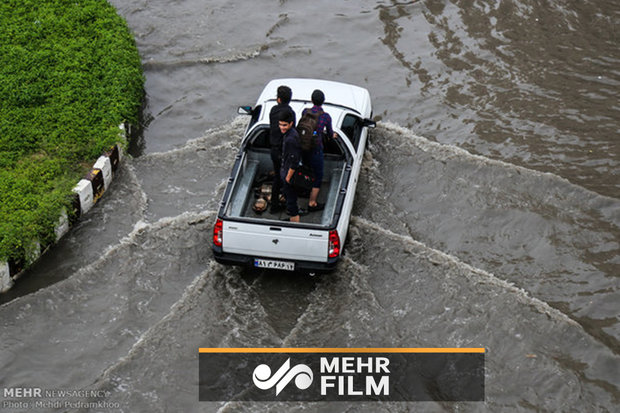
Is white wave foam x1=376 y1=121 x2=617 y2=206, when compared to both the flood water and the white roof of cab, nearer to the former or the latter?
the flood water

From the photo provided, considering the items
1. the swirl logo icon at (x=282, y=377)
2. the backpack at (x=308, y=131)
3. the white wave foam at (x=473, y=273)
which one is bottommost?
the swirl logo icon at (x=282, y=377)

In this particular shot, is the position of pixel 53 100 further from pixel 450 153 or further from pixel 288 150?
pixel 450 153

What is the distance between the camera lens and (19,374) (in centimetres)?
851

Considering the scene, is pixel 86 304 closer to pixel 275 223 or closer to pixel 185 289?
pixel 185 289

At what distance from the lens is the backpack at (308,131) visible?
380 inches

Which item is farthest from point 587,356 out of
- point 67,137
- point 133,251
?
point 67,137

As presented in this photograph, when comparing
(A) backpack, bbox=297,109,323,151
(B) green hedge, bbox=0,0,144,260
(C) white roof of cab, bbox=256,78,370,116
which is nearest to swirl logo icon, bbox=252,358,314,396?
(A) backpack, bbox=297,109,323,151

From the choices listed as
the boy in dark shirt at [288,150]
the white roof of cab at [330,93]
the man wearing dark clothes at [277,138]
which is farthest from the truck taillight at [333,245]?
the white roof of cab at [330,93]

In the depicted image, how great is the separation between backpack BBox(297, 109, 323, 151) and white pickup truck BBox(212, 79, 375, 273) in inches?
28.4

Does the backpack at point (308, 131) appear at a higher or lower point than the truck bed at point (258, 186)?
higher

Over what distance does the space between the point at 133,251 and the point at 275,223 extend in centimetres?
247

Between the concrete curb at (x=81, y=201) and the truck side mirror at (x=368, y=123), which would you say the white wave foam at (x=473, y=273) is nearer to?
the truck side mirror at (x=368, y=123)

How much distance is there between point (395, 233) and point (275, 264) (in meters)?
2.29

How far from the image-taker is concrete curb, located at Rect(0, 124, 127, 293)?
381 inches
